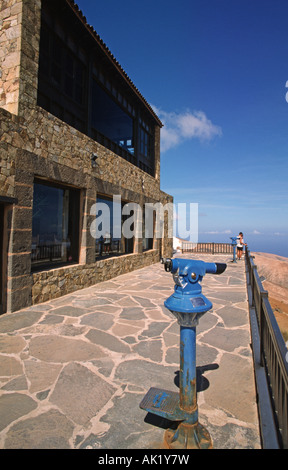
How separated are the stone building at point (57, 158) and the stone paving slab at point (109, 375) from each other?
5.24ft

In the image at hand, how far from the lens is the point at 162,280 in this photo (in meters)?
9.41

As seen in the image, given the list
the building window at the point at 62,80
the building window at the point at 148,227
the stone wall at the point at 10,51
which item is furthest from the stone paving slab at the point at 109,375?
the building window at the point at 148,227

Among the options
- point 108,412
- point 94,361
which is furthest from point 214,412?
point 94,361

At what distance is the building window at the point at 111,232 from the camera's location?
35.2 feet

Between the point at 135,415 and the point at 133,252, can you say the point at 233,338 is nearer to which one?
the point at 135,415

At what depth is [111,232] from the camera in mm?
11508

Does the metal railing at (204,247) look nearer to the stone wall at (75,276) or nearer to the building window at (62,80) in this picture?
the stone wall at (75,276)

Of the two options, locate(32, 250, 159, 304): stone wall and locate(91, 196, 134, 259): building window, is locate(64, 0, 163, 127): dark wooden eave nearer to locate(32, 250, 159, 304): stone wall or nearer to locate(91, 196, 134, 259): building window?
locate(91, 196, 134, 259): building window

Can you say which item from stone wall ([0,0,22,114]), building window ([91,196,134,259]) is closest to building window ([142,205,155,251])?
building window ([91,196,134,259])

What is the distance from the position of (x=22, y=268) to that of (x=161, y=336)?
10.7 ft

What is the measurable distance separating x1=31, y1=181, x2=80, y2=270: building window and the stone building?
0.03 m

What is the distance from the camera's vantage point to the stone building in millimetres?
5344

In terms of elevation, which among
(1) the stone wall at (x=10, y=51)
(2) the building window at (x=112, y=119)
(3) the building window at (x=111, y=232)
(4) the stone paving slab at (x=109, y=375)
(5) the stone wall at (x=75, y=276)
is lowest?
(4) the stone paving slab at (x=109, y=375)

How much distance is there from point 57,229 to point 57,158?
3539 millimetres
